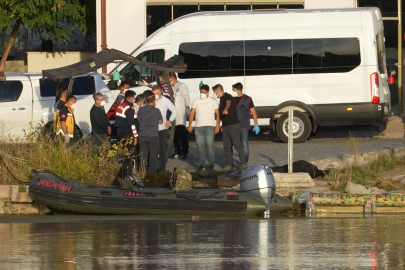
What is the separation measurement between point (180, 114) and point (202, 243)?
27.7 feet

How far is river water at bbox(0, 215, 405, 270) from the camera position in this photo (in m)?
10.1

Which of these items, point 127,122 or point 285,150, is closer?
point 127,122

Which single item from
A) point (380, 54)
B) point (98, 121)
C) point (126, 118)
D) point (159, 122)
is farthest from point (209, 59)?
point (159, 122)

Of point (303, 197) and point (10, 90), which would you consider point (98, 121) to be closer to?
point (10, 90)

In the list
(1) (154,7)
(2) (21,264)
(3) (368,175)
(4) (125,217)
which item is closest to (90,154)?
(4) (125,217)

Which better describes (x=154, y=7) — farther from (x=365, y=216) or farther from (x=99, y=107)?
(x=365, y=216)

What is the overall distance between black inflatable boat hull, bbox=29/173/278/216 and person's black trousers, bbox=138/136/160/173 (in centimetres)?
207

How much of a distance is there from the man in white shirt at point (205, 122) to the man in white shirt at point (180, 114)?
61.9 inches

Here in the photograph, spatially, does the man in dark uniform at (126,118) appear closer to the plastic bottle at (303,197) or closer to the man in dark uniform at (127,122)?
the man in dark uniform at (127,122)

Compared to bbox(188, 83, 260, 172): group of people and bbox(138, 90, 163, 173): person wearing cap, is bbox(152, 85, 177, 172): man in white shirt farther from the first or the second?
bbox(138, 90, 163, 173): person wearing cap

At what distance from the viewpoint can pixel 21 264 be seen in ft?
33.2

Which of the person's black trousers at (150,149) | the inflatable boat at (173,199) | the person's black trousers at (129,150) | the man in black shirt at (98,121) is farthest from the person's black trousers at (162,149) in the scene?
the inflatable boat at (173,199)

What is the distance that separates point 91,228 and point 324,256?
13.0 ft

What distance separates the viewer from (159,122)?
685 inches
